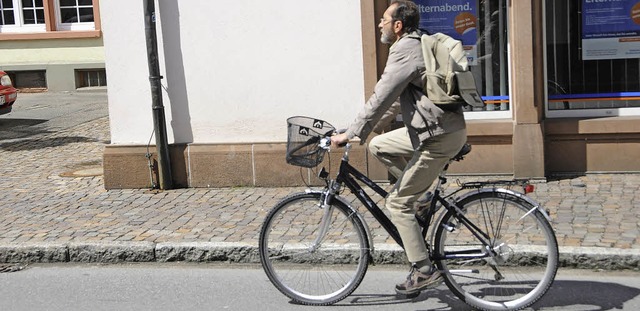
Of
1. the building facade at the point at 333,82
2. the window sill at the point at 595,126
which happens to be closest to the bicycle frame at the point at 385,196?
the building facade at the point at 333,82

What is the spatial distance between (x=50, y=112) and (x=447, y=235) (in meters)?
12.1

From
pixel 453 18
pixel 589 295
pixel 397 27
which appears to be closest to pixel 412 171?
pixel 397 27

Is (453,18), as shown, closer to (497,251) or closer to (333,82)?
(333,82)

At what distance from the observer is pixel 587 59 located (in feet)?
30.6

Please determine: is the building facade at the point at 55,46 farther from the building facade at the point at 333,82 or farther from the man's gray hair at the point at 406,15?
the man's gray hair at the point at 406,15

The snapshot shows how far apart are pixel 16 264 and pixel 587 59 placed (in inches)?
233

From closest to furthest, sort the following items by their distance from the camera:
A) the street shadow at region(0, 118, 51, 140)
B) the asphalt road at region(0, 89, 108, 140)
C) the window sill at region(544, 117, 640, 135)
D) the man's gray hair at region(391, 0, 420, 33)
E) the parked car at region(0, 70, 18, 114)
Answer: the man's gray hair at region(391, 0, 420, 33) → the window sill at region(544, 117, 640, 135) → the street shadow at region(0, 118, 51, 140) → the asphalt road at region(0, 89, 108, 140) → the parked car at region(0, 70, 18, 114)

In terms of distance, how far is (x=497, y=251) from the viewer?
5.46 m

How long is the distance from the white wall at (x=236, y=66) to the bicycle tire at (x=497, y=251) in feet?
12.2

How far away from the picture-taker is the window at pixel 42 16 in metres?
19.2

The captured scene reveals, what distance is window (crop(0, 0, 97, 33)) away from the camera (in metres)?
19.2

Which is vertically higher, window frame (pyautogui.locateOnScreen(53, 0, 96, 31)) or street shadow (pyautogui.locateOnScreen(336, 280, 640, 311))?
window frame (pyautogui.locateOnScreen(53, 0, 96, 31))

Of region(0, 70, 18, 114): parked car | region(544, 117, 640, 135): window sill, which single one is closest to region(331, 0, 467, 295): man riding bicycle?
region(544, 117, 640, 135): window sill

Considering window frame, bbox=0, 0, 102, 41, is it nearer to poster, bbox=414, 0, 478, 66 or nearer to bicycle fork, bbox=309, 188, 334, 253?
poster, bbox=414, 0, 478, 66
